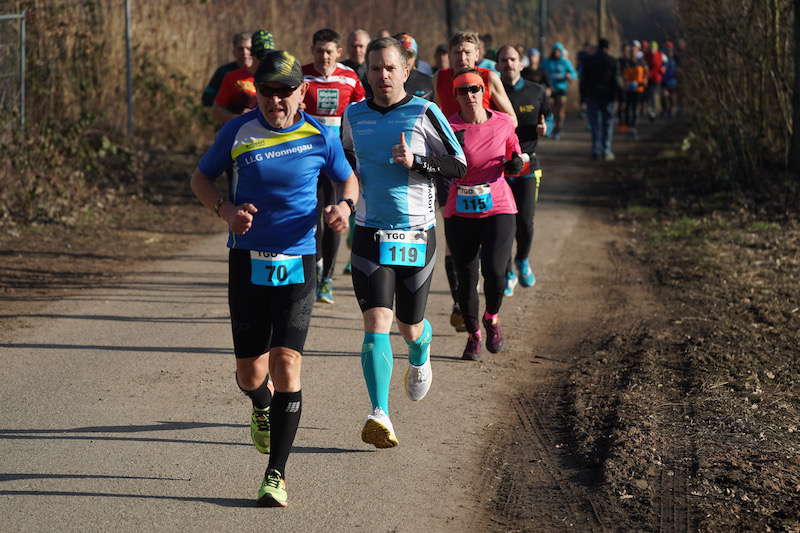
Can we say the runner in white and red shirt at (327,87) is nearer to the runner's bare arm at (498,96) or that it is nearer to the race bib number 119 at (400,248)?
the runner's bare arm at (498,96)

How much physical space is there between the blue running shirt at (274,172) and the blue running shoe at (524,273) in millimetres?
4950

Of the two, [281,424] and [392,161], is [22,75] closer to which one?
[392,161]

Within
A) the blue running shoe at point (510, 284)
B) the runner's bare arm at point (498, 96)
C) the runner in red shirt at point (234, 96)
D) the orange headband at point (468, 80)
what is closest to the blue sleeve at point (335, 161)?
the orange headband at point (468, 80)

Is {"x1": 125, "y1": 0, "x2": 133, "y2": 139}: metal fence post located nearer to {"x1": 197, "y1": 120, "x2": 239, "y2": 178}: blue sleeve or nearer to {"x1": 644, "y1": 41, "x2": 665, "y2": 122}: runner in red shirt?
{"x1": 197, "y1": 120, "x2": 239, "y2": 178}: blue sleeve

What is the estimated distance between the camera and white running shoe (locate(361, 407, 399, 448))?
5.71 metres

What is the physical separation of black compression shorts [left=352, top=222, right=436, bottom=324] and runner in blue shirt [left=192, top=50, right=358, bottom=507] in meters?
0.64

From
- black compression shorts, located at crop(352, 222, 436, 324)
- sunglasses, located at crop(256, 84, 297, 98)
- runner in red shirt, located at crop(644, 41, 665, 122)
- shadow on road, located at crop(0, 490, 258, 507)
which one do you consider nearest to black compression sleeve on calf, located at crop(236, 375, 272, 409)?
shadow on road, located at crop(0, 490, 258, 507)

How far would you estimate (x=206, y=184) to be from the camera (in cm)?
532

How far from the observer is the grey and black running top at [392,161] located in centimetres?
596

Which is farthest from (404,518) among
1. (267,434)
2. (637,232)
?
(637,232)

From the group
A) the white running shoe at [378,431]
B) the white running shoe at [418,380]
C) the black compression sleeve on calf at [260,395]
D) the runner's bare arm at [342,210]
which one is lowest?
the white running shoe at [378,431]

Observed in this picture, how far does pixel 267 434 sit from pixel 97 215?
9.09 meters

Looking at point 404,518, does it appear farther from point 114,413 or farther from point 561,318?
point 561,318

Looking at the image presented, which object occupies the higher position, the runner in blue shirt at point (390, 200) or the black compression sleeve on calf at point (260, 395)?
the runner in blue shirt at point (390, 200)
